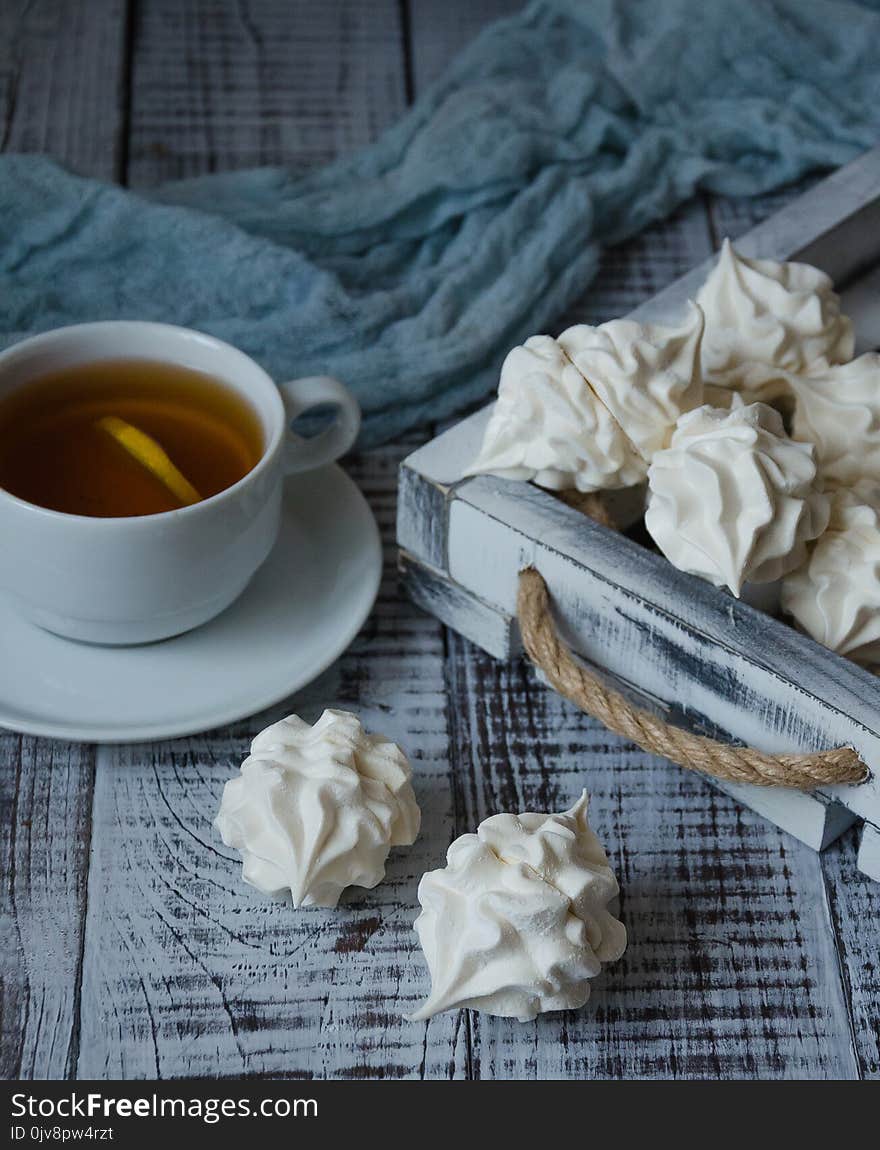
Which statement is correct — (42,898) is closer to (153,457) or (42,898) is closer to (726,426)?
(153,457)

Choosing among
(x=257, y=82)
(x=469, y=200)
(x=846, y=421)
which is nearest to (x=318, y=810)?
(x=846, y=421)

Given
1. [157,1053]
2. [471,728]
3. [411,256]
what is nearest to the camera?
[157,1053]

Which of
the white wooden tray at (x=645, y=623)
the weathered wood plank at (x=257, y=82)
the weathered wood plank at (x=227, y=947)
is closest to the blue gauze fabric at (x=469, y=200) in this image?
the weathered wood plank at (x=257, y=82)

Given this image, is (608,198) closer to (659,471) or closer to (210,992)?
(659,471)

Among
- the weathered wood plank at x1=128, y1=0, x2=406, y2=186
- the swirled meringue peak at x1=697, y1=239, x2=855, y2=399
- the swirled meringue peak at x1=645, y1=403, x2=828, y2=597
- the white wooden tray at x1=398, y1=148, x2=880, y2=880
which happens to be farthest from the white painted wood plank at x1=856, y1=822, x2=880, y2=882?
the weathered wood plank at x1=128, y1=0, x2=406, y2=186

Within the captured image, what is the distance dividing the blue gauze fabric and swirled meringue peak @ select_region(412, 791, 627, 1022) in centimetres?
37

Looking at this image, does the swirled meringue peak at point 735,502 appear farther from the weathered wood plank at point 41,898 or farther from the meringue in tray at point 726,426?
the weathered wood plank at point 41,898

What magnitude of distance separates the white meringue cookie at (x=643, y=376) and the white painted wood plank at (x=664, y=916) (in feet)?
0.55

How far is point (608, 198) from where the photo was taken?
3.60ft

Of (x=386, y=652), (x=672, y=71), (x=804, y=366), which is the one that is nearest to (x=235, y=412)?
(x=386, y=652)

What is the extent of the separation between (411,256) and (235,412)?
31cm

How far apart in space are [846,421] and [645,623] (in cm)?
15

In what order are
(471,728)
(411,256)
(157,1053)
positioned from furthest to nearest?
(411,256), (471,728), (157,1053)

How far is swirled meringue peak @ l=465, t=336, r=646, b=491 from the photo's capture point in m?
0.73
